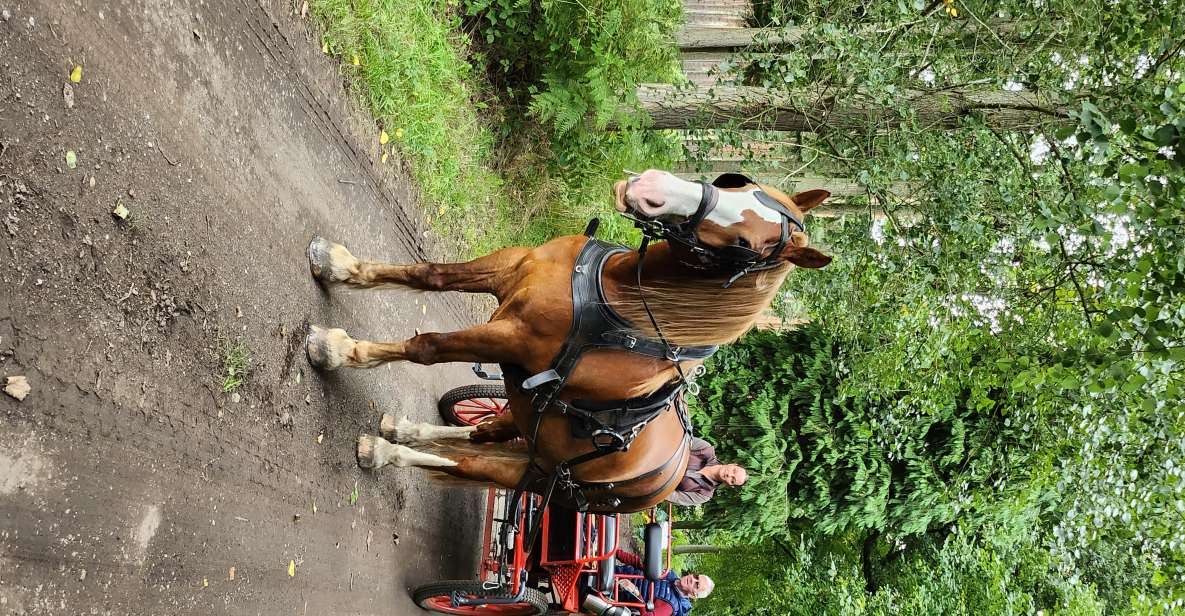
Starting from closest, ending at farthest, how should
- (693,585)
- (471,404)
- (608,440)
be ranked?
1. (608,440)
2. (471,404)
3. (693,585)

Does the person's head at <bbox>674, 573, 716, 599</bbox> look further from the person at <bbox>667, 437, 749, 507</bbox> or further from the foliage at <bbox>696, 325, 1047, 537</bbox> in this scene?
the foliage at <bbox>696, 325, 1047, 537</bbox>

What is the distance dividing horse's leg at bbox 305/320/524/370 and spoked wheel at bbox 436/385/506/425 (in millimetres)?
1813

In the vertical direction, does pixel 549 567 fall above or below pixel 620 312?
below

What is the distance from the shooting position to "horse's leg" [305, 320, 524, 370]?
3756 millimetres

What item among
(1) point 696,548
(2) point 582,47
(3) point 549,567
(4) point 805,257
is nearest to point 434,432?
(3) point 549,567

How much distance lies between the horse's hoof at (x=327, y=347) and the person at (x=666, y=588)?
3445 millimetres

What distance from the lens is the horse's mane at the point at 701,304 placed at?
→ 131 inches

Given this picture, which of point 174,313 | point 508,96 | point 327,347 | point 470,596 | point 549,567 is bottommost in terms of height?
point 470,596

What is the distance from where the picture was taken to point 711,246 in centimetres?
301

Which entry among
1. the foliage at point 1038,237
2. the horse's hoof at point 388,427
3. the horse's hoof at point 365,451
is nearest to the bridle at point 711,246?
the foliage at point 1038,237

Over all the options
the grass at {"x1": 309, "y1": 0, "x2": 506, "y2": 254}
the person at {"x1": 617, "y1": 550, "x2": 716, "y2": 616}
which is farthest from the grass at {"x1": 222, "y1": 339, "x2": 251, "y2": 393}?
the person at {"x1": 617, "y1": 550, "x2": 716, "y2": 616}

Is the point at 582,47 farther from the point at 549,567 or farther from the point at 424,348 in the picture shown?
the point at 549,567

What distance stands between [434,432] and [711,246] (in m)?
3.03

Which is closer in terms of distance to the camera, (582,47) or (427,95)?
(427,95)
